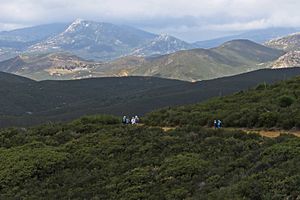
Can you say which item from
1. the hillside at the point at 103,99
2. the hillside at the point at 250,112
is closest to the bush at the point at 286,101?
the hillside at the point at 250,112

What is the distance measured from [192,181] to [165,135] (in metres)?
8.26

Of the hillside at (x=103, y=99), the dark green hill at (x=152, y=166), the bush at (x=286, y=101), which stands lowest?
the hillside at (x=103, y=99)

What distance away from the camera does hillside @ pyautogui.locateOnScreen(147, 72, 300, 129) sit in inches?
1040

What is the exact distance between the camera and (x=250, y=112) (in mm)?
28297

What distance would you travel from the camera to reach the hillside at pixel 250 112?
2640 centimetres

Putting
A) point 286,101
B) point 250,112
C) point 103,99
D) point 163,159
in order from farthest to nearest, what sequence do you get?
point 103,99 → point 286,101 → point 250,112 → point 163,159

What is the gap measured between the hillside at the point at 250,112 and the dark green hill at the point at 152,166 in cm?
337

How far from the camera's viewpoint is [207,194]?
15.3 metres

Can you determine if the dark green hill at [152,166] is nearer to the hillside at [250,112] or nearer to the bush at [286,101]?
the hillside at [250,112]

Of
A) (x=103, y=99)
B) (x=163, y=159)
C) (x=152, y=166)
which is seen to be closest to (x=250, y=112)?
(x=163, y=159)

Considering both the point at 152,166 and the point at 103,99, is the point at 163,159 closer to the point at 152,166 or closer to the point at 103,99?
the point at 152,166

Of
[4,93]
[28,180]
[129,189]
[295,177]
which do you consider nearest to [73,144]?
[28,180]

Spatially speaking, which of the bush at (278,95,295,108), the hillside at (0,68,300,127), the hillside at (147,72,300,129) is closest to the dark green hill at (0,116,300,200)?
the hillside at (147,72,300,129)

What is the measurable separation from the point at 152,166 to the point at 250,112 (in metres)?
10.1
